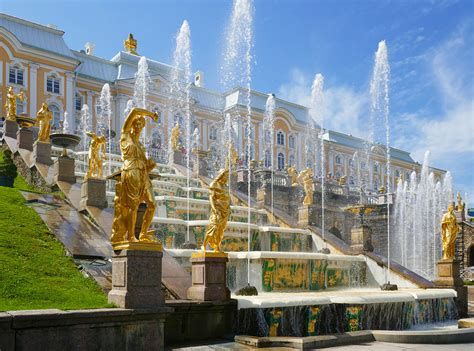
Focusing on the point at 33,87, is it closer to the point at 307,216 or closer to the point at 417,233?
the point at 307,216

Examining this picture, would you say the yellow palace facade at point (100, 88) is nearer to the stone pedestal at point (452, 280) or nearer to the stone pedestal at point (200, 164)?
the stone pedestal at point (200, 164)

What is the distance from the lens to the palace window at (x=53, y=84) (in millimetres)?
45812

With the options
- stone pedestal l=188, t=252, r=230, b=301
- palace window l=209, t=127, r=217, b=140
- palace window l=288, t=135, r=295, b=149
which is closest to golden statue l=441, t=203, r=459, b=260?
stone pedestal l=188, t=252, r=230, b=301

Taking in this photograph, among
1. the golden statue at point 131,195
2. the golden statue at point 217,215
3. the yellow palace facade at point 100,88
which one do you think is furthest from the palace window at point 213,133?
the golden statue at point 131,195

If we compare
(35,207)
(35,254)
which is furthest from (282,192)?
(35,254)

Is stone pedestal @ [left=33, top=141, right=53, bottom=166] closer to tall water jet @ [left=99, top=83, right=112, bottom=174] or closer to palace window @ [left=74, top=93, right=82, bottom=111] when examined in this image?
tall water jet @ [left=99, top=83, right=112, bottom=174]

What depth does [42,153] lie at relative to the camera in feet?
61.1

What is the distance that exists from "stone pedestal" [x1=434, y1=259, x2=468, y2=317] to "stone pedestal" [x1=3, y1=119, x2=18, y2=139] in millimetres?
18988

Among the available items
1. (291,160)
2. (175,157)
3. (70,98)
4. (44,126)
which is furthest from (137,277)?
(291,160)

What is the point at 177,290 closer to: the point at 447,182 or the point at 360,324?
the point at 360,324

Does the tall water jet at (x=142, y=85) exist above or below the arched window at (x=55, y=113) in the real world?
above

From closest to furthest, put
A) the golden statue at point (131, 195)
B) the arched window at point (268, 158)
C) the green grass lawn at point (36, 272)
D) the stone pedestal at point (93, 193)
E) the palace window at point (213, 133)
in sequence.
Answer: the green grass lawn at point (36, 272) < the golden statue at point (131, 195) < the stone pedestal at point (93, 193) < the palace window at point (213, 133) < the arched window at point (268, 158)

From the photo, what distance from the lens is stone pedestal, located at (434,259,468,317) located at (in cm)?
1628

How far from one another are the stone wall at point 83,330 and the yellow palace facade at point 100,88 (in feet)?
119
